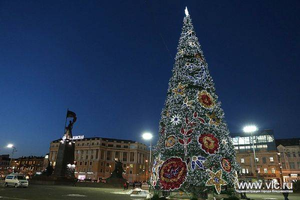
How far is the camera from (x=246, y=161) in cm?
6700

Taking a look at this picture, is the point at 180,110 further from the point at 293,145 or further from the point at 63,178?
the point at 293,145

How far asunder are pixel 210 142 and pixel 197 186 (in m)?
3.31

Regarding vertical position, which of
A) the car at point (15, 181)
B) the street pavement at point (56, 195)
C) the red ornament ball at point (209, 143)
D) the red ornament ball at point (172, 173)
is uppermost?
the red ornament ball at point (209, 143)

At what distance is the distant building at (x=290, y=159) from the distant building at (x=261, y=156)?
2.01 m

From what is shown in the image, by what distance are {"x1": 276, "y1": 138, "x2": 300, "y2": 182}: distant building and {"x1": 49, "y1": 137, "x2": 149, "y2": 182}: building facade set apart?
62.0 metres

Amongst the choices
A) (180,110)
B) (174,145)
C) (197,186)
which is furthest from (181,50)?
(197,186)

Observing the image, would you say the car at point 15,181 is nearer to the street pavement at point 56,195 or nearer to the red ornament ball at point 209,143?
the street pavement at point 56,195

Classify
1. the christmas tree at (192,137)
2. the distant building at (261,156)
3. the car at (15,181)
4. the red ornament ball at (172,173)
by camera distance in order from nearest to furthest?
the christmas tree at (192,137)
the red ornament ball at (172,173)
the car at (15,181)
the distant building at (261,156)

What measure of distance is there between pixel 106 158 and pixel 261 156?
71.0 metres

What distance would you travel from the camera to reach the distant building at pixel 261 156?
62672 mm

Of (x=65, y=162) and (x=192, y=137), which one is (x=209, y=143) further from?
(x=65, y=162)

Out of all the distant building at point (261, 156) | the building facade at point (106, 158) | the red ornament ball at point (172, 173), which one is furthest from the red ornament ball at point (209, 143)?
the building facade at point (106, 158)

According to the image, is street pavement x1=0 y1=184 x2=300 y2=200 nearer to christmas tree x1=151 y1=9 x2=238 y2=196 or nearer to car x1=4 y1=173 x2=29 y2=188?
car x1=4 y1=173 x2=29 y2=188

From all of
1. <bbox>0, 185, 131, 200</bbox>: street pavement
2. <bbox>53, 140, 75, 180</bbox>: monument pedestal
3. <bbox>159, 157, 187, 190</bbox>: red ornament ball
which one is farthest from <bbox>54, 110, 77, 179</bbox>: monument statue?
<bbox>159, 157, 187, 190</bbox>: red ornament ball
